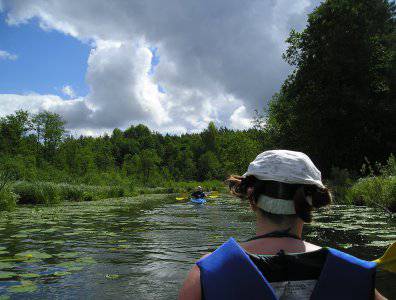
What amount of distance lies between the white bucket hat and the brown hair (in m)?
0.02

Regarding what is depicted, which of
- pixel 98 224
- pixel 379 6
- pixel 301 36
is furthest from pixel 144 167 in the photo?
pixel 98 224

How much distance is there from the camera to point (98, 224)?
13.1 metres

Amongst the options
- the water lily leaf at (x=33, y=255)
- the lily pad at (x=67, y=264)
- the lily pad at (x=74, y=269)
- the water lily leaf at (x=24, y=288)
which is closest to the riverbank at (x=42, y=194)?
the water lily leaf at (x=33, y=255)

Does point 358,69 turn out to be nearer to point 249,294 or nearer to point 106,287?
point 106,287

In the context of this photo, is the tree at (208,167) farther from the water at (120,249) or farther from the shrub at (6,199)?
the water at (120,249)

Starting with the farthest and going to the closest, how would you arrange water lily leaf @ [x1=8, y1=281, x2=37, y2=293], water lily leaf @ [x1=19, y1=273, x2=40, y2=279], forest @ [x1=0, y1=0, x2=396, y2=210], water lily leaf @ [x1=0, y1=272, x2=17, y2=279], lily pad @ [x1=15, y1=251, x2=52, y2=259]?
forest @ [x1=0, y1=0, x2=396, y2=210], lily pad @ [x1=15, y1=251, x2=52, y2=259], water lily leaf @ [x1=19, y1=273, x2=40, y2=279], water lily leaf @ [x1=0, y1=272, x2=17, y2=279], water lily leaf @ [x1=8, y1=281, x2=37, y2=293]

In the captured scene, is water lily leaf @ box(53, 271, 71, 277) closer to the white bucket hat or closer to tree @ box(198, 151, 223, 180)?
the white bucket hat

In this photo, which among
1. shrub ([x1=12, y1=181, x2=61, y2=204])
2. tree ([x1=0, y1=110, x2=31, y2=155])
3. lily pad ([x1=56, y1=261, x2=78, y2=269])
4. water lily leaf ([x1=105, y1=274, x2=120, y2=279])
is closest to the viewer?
water lily leaf ([x1=105, y1=274, x2=120, y2=279])

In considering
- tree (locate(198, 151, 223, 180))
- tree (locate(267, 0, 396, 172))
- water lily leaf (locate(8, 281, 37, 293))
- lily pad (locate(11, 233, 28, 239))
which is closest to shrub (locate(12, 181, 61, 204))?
lily pad (locate(11, 233, 28, 239))

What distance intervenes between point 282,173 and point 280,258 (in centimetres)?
42

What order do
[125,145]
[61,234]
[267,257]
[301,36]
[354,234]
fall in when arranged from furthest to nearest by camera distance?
[125,145] < [301,36] < [61,234] < [354,234] < [267,257]

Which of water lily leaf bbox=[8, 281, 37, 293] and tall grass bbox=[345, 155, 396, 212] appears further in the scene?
tall grass bbox=[345, 155, 396, 212]

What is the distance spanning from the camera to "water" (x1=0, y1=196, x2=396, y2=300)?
575 centimetres

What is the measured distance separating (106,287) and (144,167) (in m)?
63.3
